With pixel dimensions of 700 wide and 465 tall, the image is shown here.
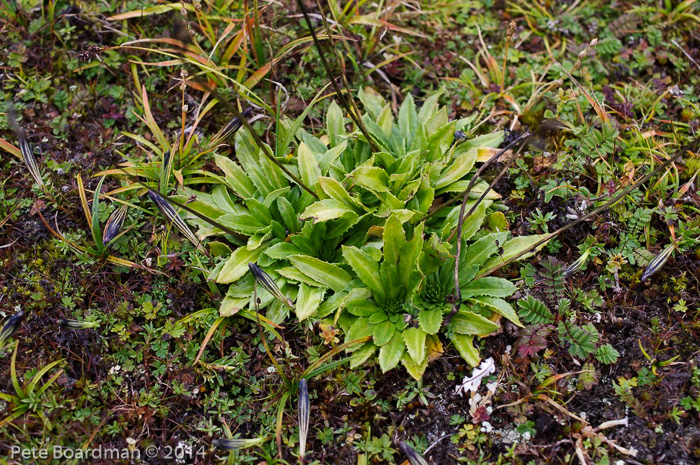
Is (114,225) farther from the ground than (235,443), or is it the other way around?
(114,225)

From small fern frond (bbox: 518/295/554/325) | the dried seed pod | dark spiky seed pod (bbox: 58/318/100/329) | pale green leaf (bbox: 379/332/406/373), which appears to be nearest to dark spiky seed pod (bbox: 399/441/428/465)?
pale green leaf (bbox: 379/332/406/373)

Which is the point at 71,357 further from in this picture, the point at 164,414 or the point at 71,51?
the point at 71,51

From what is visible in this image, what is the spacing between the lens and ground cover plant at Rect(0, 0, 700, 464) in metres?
2.95

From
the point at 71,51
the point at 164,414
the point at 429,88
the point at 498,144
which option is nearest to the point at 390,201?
the point at 498,144

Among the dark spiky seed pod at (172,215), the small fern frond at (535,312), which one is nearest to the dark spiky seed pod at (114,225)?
the dark spiky seed pod at (172,215)

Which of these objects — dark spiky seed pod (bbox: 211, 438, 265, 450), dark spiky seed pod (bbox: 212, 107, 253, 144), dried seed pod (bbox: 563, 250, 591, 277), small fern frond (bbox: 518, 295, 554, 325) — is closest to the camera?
dark spiky seed pod (bbox: 211, 438, 265, 450)

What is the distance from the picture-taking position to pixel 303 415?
2805 mm

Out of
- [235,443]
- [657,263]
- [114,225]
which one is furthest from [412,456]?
[114,225]

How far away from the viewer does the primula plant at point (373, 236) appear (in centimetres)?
316

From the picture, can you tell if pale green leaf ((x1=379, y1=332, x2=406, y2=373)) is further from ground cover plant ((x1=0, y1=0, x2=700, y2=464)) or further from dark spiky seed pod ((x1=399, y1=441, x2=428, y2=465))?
dark spiky seed pod ((x1=399, y1=441, x2=428, y2=465))

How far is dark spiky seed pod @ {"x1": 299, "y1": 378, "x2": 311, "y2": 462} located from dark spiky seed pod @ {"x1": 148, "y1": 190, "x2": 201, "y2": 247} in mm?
1110

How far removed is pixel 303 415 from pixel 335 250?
3.68 ft

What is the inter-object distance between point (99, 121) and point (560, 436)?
369 centimetres

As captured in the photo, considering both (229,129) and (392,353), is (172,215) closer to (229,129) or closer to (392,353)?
(229,129)
